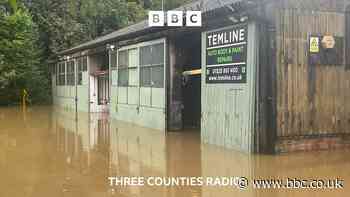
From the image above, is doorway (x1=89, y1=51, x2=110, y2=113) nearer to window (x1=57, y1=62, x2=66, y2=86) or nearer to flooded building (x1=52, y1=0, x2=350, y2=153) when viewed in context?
window (x1=57, y1=62, x2=66, y2=86)

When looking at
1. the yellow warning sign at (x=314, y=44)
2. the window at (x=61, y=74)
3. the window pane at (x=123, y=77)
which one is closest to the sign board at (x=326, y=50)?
the yellow warning sign at (x=314, y=44)

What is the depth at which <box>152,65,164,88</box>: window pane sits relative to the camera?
646 inches

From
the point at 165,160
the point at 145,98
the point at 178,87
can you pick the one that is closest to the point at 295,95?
the point at 165,160

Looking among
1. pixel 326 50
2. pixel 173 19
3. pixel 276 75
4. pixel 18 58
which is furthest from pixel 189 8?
pixel 18 58

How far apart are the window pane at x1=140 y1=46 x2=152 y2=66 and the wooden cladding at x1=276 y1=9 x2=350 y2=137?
286 inches

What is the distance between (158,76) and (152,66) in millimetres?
633

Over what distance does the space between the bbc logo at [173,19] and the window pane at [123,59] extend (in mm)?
4669

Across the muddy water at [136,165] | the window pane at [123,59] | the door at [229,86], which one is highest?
the window pane at [123,59]

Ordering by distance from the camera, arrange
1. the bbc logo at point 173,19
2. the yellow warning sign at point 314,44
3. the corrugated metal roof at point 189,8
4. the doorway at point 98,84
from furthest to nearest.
A: the doorway at point 98,84, the bbc logo at point 173,19, the corrugated metal roof at point 189,8, the yellow warning sign at point 314,44

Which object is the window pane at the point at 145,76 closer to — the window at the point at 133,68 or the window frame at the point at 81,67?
the window at the point at 133,68

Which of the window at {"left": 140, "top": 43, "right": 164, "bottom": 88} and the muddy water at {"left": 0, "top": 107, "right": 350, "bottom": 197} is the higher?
the window at {"left": 140, "top": 43, "right": 164, "bottom": 88}

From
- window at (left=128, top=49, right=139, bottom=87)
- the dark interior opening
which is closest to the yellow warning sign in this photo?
the dark interior opening

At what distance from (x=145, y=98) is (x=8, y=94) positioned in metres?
17.8

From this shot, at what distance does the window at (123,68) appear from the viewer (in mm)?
19688
